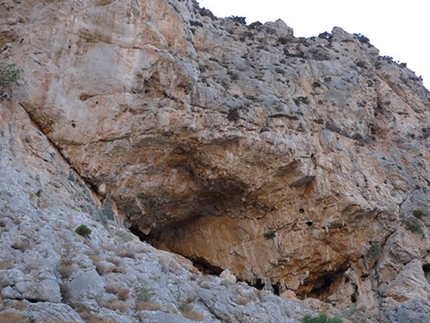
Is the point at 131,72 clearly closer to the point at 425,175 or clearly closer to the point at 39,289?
Result: the point at 39,289

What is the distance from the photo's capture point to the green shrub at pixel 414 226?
2503 cm

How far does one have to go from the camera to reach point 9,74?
1784 cm

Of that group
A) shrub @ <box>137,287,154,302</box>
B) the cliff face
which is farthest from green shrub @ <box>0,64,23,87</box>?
shrub @ <box>137,287,154,302</box>

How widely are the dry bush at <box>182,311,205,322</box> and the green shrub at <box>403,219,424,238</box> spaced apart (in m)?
16.4

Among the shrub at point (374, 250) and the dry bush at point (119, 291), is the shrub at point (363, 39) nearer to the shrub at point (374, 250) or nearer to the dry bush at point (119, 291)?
the shrub at point (374, 250)

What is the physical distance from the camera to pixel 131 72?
21.1 metres

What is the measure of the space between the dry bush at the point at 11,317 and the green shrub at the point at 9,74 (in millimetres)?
10839

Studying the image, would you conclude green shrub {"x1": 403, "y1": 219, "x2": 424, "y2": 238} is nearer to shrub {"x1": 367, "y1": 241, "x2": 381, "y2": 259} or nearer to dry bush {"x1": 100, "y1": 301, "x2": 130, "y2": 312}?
shrub {"x1": 367, "y1": 241, "x2": 381, "y2": 259}

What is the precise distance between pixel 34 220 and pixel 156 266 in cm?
405

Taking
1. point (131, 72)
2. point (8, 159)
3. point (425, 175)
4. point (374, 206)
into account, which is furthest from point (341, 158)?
point (8, 159)

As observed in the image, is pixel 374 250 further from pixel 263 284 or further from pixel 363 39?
pixel 363 39

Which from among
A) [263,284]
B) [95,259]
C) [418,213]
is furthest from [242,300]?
[418,213]

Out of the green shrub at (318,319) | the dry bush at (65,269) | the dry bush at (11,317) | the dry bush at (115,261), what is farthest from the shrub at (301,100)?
the dry bush at (11,317)

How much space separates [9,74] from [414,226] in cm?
2145
